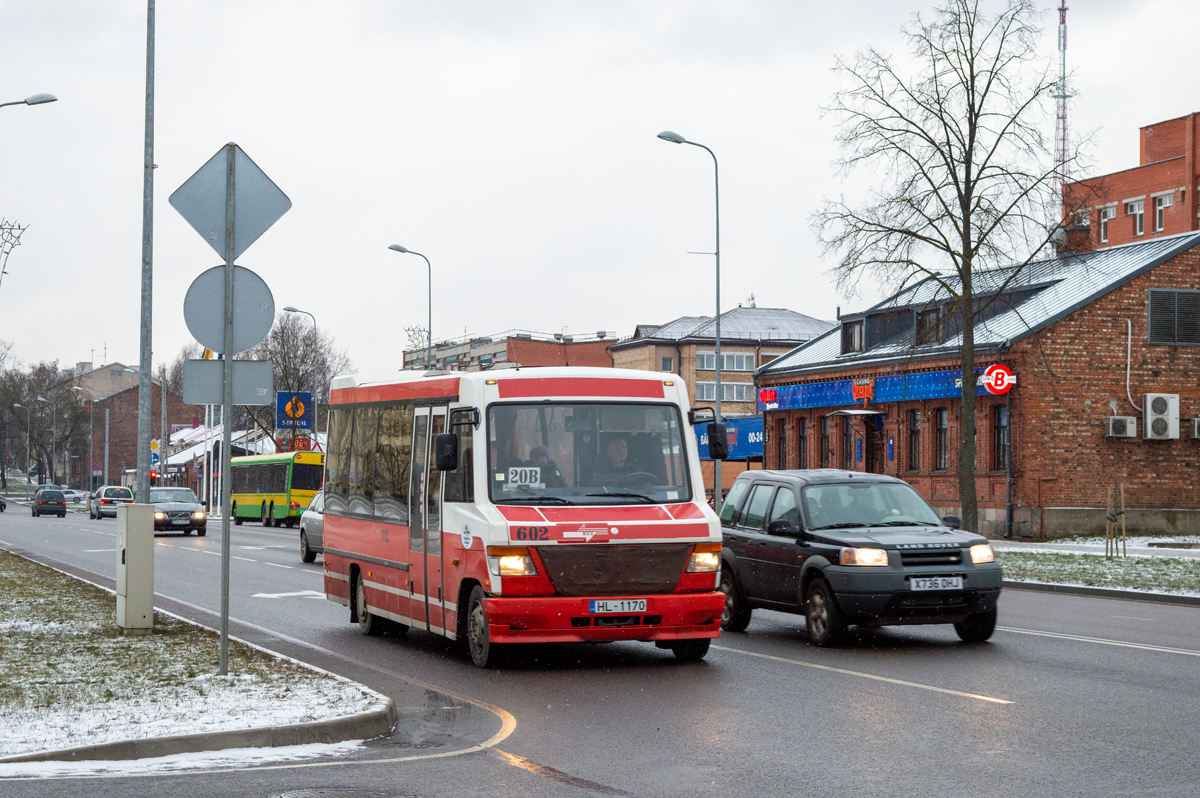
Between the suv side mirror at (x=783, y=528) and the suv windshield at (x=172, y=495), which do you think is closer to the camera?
the suv side mirror at (x=783, y=528)

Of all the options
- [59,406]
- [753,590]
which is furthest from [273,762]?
[59,406]

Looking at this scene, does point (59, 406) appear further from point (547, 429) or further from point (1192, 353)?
point (547, 429)

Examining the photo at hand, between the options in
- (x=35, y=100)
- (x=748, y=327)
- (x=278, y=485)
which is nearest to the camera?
(x=35, y=100)

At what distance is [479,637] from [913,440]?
35.4m

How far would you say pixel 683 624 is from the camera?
1230 cm

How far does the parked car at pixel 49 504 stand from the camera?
7388 cm

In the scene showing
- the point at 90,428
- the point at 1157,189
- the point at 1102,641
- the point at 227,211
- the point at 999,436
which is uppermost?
the point at 1157,189

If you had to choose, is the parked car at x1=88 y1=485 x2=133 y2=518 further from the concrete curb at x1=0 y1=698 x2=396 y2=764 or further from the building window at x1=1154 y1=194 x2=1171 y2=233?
the concrete curb at x1=0 y1=698 x2=396 y2=764

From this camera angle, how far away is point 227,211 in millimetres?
10477

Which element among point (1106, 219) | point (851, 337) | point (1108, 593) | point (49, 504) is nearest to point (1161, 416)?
point (851, 337)

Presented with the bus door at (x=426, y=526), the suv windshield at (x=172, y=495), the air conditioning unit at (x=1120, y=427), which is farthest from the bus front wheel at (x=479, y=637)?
the suv windshield at (x=172, y=495)

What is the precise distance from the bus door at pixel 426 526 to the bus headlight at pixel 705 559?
7.70 ft

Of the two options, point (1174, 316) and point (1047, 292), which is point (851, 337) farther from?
point (1174, 316)

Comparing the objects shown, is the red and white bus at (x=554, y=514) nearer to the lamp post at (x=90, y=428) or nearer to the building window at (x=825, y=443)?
the building window at (x=825, y=443)
